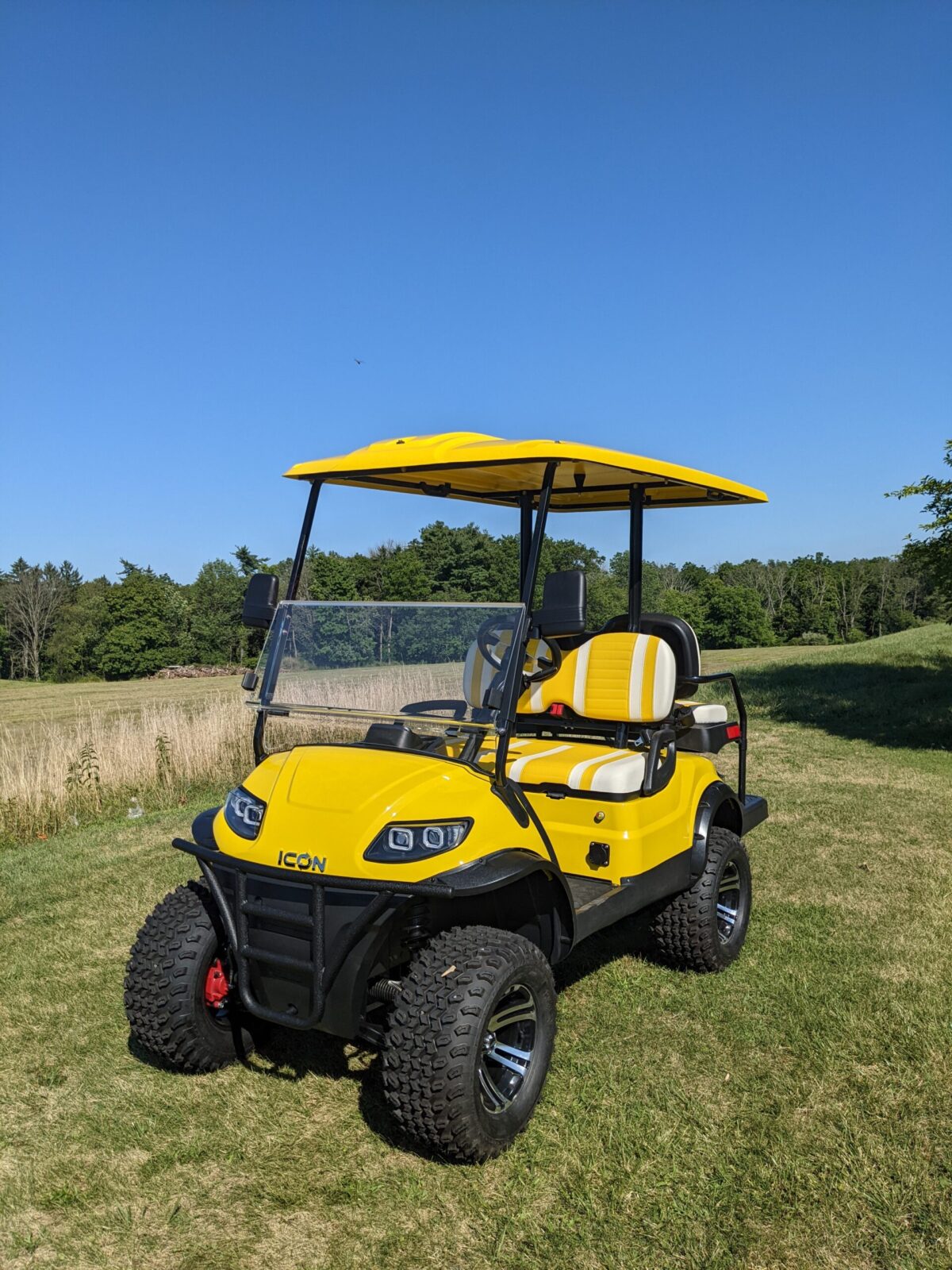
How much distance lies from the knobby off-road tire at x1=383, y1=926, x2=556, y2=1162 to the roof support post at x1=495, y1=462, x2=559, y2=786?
0.56 meters

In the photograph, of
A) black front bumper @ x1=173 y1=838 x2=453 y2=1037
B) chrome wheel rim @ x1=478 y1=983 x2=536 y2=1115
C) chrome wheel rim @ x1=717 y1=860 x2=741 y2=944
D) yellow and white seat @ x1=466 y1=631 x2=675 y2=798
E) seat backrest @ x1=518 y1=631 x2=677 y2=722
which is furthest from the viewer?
chrome wheel rim @ x1=717 y1=860 x2=741 y2=944

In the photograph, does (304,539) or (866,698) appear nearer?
(304,539)

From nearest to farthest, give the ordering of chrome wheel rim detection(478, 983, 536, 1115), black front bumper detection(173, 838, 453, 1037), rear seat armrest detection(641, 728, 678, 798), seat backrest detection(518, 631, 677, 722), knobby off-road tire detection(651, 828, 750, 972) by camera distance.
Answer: black front bumper detection(173, 838, 453, 1037), chrome wheel rim detection(478, 983, 536, 1115), rear seat armrest detection(641, 728, 678, 798), knobby off-road tire detection(651, 828, 750, 972), seat backrest detection(518, 631, 677, 722)

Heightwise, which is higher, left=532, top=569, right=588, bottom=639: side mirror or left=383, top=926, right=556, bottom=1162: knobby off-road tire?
left=532, top=569, right=588, bottom=639: side mirror

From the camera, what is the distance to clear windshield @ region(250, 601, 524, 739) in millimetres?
3324

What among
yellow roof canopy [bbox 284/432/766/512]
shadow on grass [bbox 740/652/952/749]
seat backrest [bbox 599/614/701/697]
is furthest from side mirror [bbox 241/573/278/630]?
shadow on grass [bbox 740/652/952/749]

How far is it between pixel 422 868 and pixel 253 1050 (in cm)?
128

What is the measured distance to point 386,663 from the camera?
355 cm

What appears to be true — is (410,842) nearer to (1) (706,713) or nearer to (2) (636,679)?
(2) (636,679)

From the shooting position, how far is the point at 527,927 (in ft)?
10.6


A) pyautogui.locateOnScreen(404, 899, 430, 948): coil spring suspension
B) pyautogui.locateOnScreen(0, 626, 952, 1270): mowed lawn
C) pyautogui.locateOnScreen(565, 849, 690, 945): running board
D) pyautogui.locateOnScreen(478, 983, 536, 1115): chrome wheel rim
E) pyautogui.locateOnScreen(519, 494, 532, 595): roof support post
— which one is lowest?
pyautogui.locateOnScreen(0, 626, 952, 1270): mowed lawn

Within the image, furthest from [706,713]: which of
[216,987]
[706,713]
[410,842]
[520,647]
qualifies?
[216,987]

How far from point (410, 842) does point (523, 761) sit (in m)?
1.18

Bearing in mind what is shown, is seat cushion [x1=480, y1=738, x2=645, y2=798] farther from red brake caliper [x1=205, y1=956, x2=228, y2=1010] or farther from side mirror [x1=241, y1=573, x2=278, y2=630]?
red brake caliper [x1=205, y1=956, x2=228, y2=1010]
